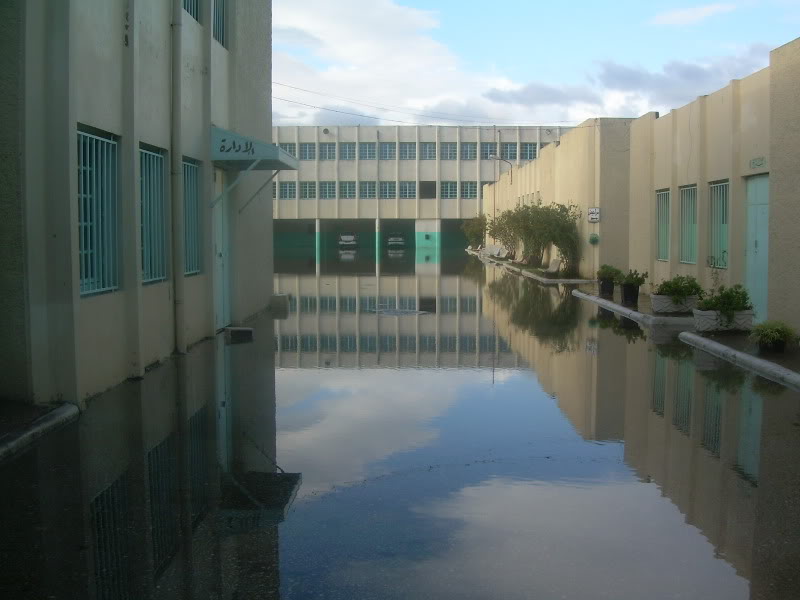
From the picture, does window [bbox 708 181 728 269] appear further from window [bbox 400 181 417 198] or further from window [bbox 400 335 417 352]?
window [bbox 400 181 417 198]

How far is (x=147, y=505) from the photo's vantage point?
7441 millimetres

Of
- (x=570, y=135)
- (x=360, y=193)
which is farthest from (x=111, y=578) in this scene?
(x=360, y=193)

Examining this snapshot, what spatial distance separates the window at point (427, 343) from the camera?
58.5ft

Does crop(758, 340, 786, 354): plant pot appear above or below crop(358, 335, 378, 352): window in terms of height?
above

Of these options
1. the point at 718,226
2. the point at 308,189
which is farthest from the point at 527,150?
the point at 718,226

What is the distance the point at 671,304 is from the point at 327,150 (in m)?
60.6

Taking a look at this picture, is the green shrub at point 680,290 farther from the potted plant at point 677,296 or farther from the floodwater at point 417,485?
the floodwater at point 417,485

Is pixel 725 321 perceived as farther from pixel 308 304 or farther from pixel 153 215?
pixel 308 304

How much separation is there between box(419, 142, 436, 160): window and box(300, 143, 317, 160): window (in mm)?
8693

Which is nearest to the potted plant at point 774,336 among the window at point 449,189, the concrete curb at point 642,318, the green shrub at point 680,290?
the concrete curb at point 642,318

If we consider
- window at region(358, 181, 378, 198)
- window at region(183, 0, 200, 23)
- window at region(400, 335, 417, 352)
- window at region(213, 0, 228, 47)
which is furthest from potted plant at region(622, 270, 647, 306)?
window at region(358, 181, 378, 198)

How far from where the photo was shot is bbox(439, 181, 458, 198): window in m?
80.2

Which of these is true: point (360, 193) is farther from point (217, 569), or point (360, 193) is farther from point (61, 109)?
point (217, 569)

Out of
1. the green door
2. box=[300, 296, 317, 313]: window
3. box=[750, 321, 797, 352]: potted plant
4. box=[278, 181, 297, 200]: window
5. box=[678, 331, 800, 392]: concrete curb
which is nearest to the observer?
box=[678, 331, 800, 392]: concrete curb
